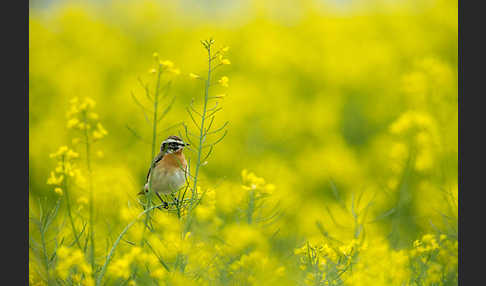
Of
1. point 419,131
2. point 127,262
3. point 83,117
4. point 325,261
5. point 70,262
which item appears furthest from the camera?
point 419,131

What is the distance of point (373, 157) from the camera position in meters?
11.0

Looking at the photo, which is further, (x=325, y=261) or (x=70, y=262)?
(x=325, y=261)

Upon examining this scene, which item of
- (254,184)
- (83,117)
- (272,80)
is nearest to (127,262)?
(83,117)

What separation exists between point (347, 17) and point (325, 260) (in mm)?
10620

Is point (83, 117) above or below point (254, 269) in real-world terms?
above

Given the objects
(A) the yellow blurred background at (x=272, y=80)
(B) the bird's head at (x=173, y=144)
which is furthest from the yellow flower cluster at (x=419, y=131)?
(B) the bird's head at (x=173, y=144)

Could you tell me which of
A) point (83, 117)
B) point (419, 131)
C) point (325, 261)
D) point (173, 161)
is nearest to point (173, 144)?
point (173, 161)

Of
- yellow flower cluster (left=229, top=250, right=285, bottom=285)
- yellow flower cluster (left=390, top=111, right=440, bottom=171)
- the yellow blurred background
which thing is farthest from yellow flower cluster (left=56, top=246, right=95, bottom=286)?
the yellow blurred background

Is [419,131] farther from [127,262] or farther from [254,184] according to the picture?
[127,262]

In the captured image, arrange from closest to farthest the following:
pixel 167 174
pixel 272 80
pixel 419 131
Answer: pixel 167 174 → pixel 419 131 → pixel 272 80

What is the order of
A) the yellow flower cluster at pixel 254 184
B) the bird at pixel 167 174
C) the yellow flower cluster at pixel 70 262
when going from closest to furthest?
1. the yellow flower cluster at pixel 70 262
2. the yellow flower cluster at pixel 254 184
3. the bird at pixel 167 174

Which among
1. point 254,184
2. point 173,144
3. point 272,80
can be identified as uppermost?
point 272,80

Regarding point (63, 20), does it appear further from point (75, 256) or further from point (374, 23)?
point (75, 256)

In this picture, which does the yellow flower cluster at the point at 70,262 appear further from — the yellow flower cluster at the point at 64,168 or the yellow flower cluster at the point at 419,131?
the yellow flower cluster at the point at 419,131
